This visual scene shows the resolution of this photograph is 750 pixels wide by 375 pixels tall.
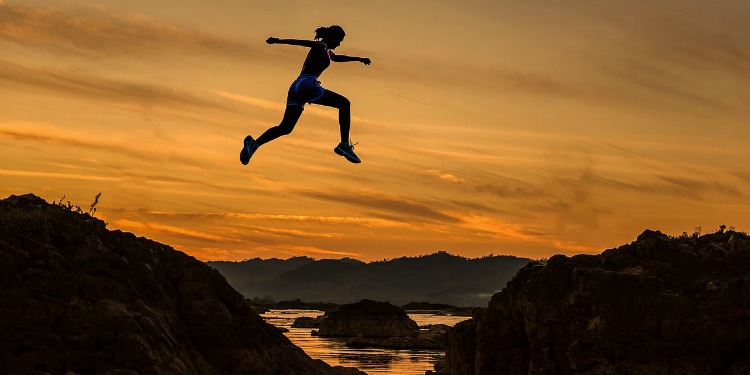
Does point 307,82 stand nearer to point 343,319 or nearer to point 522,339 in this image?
point 522,339

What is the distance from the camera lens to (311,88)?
22859 mm

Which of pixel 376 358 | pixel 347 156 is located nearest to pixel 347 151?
pixel 347 156

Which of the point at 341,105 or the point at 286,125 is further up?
the point at 341,105

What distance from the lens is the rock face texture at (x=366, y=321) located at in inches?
5812

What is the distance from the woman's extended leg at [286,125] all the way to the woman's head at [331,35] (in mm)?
1786

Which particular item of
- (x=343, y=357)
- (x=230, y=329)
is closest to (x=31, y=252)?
(x=230, y=329)

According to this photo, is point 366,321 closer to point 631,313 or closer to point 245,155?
point 631,313

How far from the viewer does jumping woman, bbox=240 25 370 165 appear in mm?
22828

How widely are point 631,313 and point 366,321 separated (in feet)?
386

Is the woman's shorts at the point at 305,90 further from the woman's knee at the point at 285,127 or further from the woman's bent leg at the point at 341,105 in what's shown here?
the woman's knee at the point at 285,127

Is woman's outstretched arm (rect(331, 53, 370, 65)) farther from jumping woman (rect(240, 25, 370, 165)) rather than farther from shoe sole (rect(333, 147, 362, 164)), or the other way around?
shoe sole (rect(333, 147, 362, 164))

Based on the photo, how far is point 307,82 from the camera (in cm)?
2283

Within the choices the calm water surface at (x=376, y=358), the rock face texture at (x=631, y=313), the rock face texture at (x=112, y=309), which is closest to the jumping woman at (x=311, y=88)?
the rock face texture at (x=112, y=309)

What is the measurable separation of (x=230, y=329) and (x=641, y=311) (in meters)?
16.5
